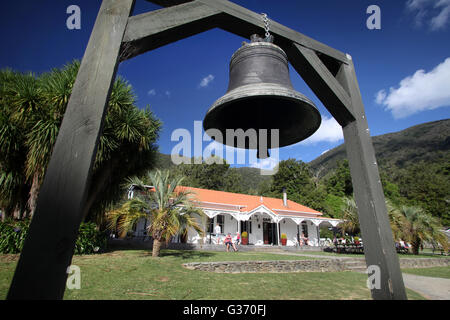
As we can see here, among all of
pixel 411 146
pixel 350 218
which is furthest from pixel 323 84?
pixel 411 146

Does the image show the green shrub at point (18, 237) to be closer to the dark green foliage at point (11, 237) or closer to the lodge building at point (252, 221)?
the dark green foliage at point (11, 237)

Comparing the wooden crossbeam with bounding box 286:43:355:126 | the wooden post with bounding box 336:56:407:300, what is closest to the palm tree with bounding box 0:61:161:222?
the wooden crossbeam with bounding box 286:43:355:126

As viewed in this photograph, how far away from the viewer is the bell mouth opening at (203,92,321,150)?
2715 millimetres

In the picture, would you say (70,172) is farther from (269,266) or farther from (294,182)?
(294,182)

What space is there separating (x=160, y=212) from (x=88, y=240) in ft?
9.53

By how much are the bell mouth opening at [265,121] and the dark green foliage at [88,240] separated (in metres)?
8.23

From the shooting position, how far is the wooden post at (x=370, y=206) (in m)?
2.05

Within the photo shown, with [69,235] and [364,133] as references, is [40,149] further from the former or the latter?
[364,133]

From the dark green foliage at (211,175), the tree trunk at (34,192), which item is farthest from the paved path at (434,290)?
the dark green foliage at (211,175)

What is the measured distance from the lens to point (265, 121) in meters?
3.09

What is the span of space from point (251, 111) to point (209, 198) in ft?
58.3

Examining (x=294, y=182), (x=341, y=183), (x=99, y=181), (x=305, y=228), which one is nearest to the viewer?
(x=99, y=181)

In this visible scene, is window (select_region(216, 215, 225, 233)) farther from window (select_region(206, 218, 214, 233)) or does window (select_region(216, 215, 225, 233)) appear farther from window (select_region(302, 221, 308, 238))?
window (select_region(302, 221, 308, 238))

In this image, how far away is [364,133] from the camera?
98.3 inches
